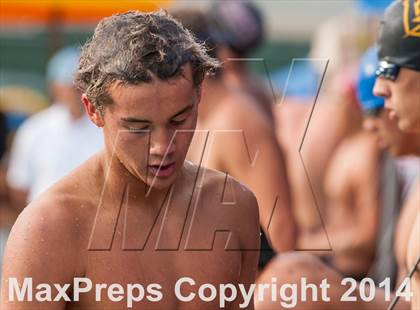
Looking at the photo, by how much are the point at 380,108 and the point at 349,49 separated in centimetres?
588

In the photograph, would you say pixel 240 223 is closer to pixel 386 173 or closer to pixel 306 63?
pixel 386 173

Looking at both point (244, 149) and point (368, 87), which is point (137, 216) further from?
point (368, 87)

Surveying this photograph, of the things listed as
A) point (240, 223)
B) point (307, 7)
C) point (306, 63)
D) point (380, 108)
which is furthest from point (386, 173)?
point (307, 7)

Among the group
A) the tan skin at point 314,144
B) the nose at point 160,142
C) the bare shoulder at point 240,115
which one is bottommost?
the tan skin at point 314,144

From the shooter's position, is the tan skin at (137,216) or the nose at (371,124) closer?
the tan skin at (137,216)

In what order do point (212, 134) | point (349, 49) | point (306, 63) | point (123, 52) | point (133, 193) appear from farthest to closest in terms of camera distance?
1. point (306, 63)
2. point (349, 49)
3. point (212, 134)
4. point (133, 193)
5. point (123, 52)

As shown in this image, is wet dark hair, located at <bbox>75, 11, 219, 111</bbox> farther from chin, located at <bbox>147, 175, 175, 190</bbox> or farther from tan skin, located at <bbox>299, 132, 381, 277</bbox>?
tan skin, located at <bbox>299, 132, 381, 277</bbox>

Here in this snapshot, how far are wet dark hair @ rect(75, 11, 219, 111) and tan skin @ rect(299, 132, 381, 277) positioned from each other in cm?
390

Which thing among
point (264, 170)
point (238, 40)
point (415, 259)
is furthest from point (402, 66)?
point (238, 40)

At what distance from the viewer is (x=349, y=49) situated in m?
11.8

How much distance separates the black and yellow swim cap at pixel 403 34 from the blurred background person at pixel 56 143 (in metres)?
3.55

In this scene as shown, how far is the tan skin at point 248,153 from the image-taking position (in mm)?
5824

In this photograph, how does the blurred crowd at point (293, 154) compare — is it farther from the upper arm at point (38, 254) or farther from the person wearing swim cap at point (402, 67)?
the upper arm at point (38, 254)

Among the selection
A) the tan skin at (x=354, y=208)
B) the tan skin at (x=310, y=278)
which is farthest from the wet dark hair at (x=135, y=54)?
the tan skin at (x=354, y=208)
